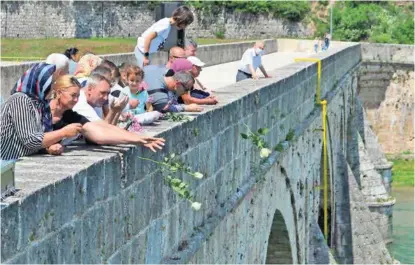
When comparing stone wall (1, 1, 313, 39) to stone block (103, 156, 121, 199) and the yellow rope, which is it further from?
stone block (103, 156, 121, 199)

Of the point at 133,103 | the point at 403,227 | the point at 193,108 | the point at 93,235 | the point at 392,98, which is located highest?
the point at 133,103

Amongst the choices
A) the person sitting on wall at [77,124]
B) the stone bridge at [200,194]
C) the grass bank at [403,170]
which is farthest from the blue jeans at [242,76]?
the grass bank at [403,170]

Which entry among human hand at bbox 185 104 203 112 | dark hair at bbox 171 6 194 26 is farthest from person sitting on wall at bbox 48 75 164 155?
dark hair at bbox 171 6 194 26

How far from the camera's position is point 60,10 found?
61.7 m

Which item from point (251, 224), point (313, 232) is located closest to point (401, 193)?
point (313, 232)

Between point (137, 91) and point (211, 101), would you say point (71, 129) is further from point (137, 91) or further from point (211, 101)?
point (211, 101)

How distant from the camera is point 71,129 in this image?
616cm

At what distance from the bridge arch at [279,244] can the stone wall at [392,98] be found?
29.1m

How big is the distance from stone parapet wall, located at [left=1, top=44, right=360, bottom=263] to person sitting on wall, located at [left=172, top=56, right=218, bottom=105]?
0.51ft

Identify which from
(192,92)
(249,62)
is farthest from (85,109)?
(249,62)

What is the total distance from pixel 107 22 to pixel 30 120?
57641 mm

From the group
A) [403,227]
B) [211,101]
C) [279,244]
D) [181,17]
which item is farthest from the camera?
[403,227]

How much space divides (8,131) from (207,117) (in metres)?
2.79

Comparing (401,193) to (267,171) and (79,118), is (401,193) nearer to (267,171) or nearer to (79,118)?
(267,171)
